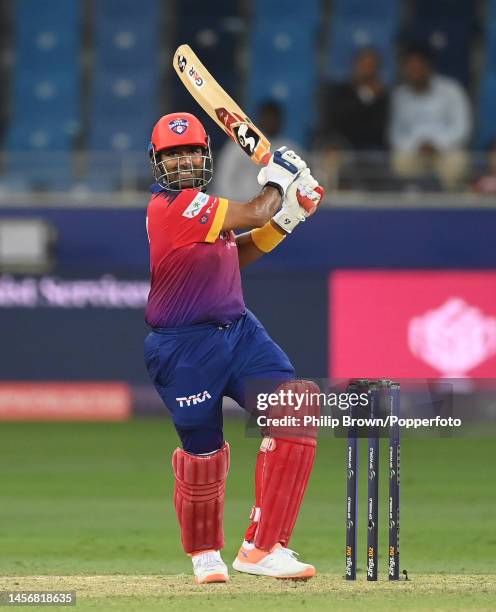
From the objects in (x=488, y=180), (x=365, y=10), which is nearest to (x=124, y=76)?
(x=365, y=10)

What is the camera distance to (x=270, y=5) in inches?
575

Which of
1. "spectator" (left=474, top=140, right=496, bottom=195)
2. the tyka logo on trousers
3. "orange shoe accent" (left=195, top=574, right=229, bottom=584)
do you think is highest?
"spectator" (left=474, top=140, right=496, bottom=195)

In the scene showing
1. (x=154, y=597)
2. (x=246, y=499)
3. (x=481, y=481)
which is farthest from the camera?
(x=481, y=481)

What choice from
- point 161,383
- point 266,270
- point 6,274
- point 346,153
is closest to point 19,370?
point 6,274

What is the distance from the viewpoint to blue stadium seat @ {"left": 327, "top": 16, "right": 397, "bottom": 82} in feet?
46.7

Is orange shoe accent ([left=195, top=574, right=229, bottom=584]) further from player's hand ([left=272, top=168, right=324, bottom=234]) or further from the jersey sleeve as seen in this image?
player's hand ([left=272, top=168, right=324, bottom=234])

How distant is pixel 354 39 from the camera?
14328mm

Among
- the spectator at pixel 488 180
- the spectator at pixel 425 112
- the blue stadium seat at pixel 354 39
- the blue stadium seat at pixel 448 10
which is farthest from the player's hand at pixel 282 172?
the blue stadium seat at pixel 448 10

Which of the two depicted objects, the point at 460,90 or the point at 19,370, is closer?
the point at 19,370

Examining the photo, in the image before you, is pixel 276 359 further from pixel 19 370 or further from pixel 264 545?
pixel 19 370

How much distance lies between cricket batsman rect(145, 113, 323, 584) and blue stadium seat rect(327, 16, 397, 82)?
832cm

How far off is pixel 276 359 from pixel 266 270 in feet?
20.5

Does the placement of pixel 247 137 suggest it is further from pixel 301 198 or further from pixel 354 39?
pixel 354 39

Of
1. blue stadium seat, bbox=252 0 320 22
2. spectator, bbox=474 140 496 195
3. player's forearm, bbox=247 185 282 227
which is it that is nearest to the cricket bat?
player's forearm, bbox=247 185 282 227
